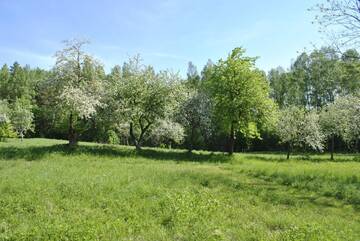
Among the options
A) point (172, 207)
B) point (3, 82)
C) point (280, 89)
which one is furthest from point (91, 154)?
point (3, 82)

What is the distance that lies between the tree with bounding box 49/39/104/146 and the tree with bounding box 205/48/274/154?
12.8 m

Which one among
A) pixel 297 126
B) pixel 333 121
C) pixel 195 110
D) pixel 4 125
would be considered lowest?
pixel 4 125

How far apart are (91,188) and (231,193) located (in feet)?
19.8

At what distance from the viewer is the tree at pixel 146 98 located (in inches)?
1510

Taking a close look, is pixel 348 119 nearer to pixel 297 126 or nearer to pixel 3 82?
pixel 297 126

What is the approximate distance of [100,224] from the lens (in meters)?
11.2

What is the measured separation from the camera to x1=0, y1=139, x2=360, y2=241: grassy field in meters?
10.6

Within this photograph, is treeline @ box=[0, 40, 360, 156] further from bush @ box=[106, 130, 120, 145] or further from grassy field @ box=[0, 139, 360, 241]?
bush @ box=[106, 130, 120, 145]

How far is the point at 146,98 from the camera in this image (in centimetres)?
3878

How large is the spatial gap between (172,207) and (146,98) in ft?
87.1

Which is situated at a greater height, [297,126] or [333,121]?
[333,121]

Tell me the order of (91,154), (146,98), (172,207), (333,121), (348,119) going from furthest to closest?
(333,121)
(348,119)
(146,98)
(91,154)
(172,207)

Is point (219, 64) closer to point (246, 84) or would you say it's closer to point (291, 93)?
point (246, 84)

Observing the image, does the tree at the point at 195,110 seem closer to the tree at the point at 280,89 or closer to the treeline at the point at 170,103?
the treeline at the point at 170,103
